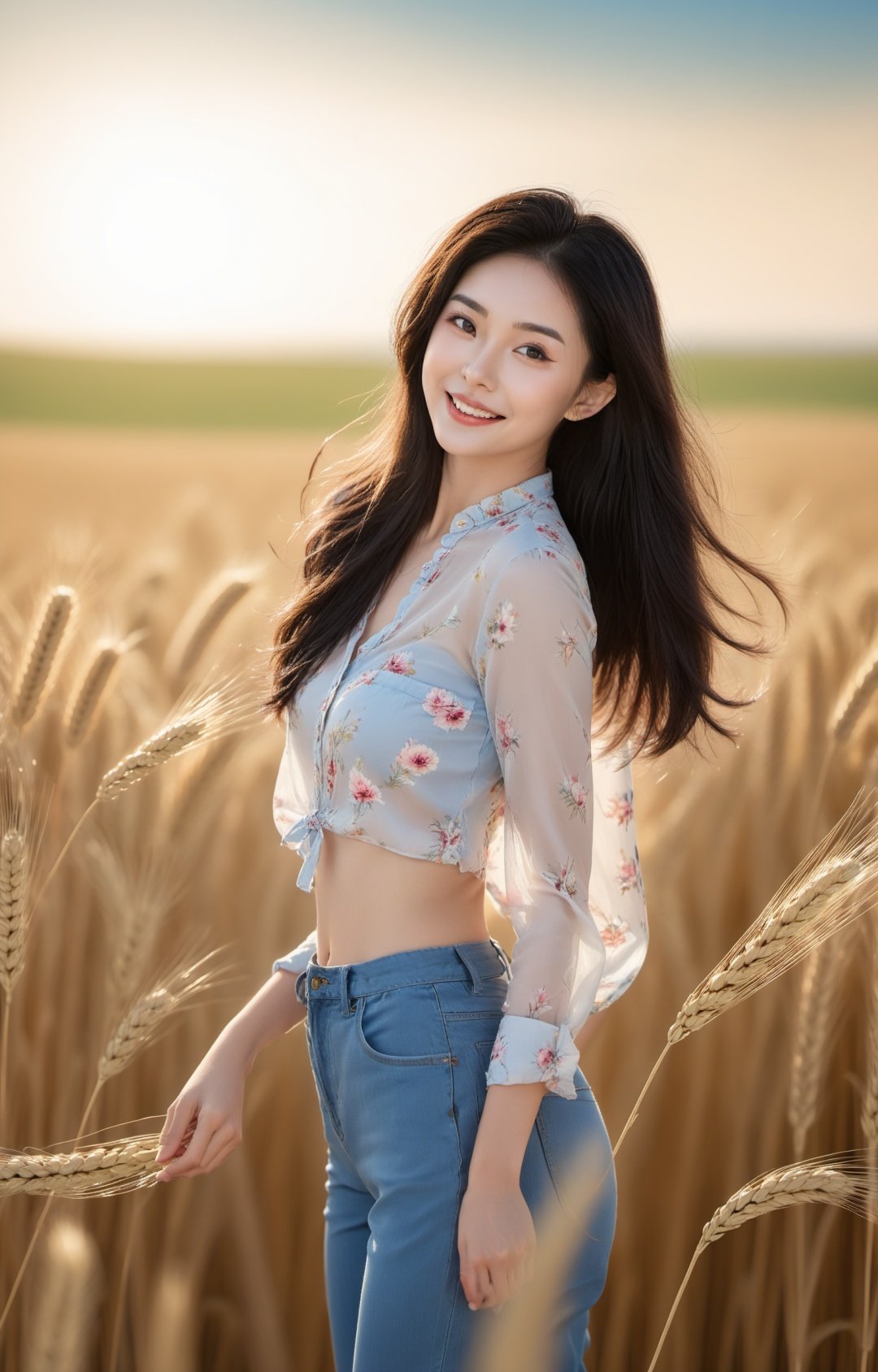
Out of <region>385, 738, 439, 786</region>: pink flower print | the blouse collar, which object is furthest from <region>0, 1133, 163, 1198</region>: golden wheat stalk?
the blouse collar

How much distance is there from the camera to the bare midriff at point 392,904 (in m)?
1.10

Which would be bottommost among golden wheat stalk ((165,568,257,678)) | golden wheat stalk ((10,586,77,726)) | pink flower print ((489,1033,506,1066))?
pink flower print ((489,1033,506,1066))

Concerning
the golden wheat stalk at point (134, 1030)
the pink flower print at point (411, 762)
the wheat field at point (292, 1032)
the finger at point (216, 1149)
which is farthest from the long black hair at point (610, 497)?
the finger at point (216, 1149)

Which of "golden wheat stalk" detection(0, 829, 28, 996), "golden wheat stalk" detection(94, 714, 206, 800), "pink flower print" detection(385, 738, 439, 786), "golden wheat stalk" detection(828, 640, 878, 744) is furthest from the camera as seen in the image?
"golden wheat stalk" detection(828, 640, 878, 744)

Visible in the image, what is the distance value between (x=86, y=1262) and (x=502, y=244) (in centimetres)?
93

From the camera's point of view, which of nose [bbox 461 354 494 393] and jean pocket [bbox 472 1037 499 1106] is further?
nose [bbox 461 354 494 393]

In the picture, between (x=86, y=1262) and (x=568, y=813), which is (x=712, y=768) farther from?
(x=86, y=1262)

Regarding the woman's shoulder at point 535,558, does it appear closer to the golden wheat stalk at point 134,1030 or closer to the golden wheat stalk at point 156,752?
the golden wheat stalk at point 156,752

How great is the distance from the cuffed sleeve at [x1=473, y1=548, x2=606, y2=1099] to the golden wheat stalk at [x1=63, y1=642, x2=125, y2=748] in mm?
572

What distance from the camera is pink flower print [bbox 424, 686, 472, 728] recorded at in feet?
3.58

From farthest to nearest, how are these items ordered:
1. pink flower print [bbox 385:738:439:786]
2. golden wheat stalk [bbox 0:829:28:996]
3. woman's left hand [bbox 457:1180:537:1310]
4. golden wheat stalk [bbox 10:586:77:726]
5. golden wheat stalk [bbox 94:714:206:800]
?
1. golden wheat stalk [bbox 10:586:77:726]
2. golden wheat stalk [bbox 94:714:206:800]
3. golden wheat stalk [bbox 0:829:28:996]
4. pink flower print [bbox 385:738:439:786]
5. woman's left hand [bbox 457:1180:537:1310]

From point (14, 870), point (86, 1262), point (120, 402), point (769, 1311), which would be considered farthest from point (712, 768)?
point (120, 402)

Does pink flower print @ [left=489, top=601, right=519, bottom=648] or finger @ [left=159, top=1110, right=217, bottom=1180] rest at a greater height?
pink flower print @ [left=489, top=601, right=519, bottom=648]

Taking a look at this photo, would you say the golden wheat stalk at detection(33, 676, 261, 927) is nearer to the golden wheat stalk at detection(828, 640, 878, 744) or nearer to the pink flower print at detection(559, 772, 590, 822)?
the pink flower print at detection(559, 772, 590, 822)
